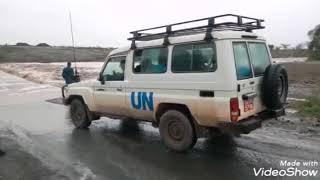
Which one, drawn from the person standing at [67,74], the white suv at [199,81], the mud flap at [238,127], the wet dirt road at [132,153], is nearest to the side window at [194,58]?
the white suv at [199,81]

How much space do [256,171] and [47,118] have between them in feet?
25.9

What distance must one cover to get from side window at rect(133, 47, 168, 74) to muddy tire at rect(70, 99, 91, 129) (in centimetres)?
241

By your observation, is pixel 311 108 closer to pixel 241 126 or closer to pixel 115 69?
pixel 241 126

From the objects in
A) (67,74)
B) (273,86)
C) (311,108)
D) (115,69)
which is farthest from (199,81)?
(67,74)


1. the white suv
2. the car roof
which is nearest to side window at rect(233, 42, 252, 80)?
the white suv

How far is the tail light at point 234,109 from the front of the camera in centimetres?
658

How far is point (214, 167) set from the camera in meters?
6.59

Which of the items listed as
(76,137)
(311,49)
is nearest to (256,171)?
(76,137)

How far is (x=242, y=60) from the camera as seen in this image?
702 cm

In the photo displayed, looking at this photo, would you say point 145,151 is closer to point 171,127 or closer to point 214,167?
point 171,127

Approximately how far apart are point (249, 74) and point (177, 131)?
1.72m

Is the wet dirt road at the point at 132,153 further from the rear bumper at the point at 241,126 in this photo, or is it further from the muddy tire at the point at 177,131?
the rear bumper at the point at 241,126

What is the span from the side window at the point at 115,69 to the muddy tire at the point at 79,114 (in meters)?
1.39

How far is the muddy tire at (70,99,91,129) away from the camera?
10172mm
